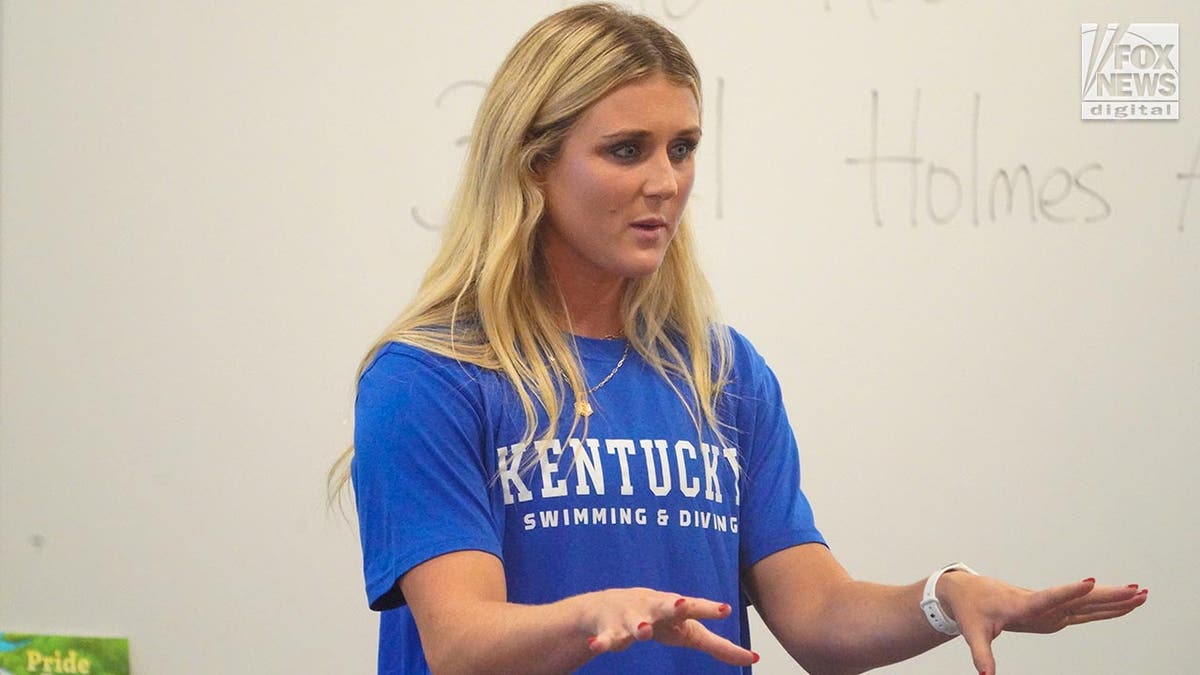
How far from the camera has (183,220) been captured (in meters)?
2.16

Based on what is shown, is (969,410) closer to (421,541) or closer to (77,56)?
(421,541)

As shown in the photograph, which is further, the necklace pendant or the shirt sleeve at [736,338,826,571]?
the shirt sleeve at [736,338,826,571]

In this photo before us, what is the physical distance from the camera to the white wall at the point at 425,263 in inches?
80.4

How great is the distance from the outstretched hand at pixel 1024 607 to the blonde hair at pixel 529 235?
0.27 meters

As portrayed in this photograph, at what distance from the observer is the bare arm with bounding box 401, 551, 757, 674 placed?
37.1 inches

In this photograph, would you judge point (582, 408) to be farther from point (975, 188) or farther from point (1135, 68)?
point (1135, 68)

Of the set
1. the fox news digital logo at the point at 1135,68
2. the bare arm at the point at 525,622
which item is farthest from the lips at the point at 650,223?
the fox news digital logo at the point at 1135,68

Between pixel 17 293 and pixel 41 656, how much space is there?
0.52m

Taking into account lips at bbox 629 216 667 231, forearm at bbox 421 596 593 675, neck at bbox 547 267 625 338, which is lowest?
forearm at bbox 421 596 593 675

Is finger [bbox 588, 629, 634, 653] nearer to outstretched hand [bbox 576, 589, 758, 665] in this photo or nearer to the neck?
outstretched hand [bbox 576, 589, 758, 665]

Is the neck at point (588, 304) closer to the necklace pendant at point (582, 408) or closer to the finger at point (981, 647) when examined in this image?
the necklace pendant at point (582, 408)

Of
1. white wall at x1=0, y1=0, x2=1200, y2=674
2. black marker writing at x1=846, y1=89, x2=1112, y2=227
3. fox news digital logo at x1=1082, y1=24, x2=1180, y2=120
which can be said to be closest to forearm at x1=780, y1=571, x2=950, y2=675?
white wall at x1=0, y1=0, x2=1200, y2=674

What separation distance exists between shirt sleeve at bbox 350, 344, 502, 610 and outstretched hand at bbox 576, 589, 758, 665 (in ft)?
0.65

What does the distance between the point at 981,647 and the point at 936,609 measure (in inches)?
4.1
